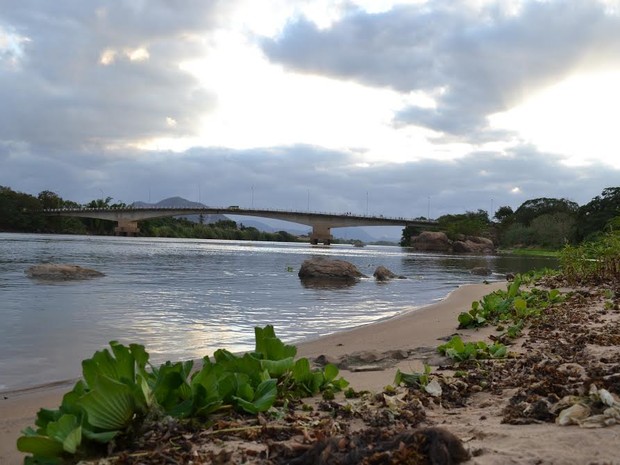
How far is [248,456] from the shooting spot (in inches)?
111

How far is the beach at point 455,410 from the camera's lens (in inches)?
99.7

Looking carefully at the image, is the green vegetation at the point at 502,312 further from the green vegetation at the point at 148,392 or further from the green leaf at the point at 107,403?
the green leaf at the point at 107,403

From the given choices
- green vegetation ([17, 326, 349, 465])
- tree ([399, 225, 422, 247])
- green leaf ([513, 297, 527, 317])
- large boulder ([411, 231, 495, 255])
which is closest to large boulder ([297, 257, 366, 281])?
green leaf ([513, 297, 527, 317])

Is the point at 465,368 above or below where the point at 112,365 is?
below

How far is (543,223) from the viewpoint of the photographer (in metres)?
91.5

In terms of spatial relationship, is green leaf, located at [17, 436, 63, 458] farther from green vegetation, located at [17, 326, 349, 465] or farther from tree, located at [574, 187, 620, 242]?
tree, located at [574, 187, 620, 242]

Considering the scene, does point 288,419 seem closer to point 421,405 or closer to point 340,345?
point 421,405

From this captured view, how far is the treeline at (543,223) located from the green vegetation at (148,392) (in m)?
54.6

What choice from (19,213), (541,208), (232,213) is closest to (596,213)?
(541,208)

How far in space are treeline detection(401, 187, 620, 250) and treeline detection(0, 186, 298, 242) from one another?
165ft

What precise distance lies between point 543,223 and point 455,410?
96209 mm

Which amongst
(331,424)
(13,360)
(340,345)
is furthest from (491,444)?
(13,360)

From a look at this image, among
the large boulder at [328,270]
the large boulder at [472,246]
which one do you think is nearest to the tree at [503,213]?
the large boulder at [472,246]

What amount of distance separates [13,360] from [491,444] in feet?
20.3
